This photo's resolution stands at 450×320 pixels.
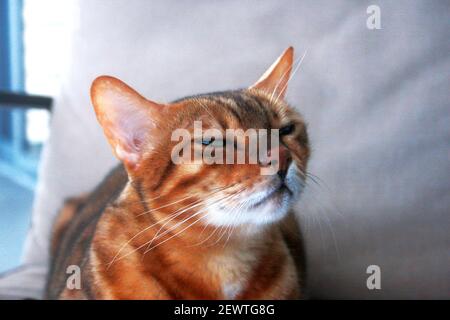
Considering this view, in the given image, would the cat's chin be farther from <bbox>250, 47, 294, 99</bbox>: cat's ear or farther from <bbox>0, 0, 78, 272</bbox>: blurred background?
<bbox>0, 0, 78, 272</bbox>: blurred background

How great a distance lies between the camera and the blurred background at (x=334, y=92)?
2.48 ft

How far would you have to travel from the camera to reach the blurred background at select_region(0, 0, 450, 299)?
0.75m

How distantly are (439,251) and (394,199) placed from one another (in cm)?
9

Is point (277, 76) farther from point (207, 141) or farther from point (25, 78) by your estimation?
point (25, 78)

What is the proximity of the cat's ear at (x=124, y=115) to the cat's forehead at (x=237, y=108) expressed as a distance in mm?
49

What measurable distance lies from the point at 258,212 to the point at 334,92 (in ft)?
0.85

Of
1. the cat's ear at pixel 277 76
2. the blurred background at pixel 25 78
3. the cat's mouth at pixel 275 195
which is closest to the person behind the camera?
the cat's mouth at pixel 275 195

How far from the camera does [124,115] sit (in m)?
0.64

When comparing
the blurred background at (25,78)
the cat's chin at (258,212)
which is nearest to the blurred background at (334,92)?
the blurred background at (25,78)

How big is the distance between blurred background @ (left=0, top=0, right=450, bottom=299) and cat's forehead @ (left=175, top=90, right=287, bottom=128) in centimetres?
10

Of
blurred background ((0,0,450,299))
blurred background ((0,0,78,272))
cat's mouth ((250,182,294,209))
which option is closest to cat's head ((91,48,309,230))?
cat's mouth ((250,182,294,209))

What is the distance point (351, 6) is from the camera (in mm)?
788

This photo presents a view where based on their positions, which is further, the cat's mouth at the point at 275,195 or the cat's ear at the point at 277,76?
the cat's ear at the point at 277,76

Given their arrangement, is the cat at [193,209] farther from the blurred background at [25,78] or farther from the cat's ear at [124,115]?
the blurred background at [25,78]
